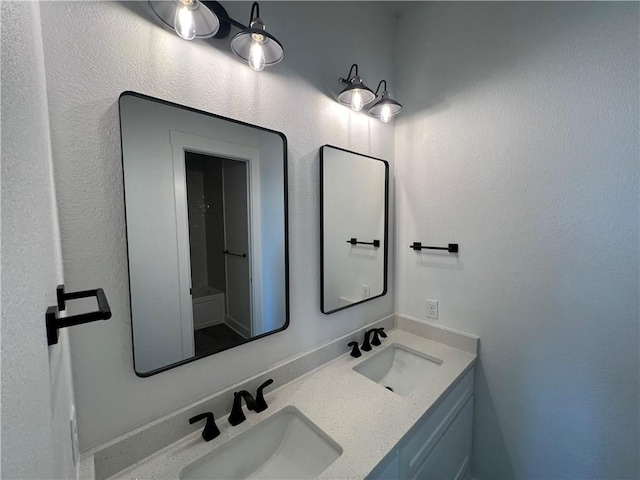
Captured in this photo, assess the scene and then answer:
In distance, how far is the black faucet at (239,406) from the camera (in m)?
0.91

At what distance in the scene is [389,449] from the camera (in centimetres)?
81

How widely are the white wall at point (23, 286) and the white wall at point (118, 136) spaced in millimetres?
308

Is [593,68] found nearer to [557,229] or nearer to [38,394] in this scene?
[557,229]

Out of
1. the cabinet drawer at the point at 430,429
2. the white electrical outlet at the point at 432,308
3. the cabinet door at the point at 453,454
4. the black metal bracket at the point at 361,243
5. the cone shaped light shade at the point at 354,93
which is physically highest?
the cone shaped light shade at the point at 354,93

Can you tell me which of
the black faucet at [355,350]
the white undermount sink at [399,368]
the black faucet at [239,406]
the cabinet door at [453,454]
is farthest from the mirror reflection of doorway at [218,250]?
the cabinet door at [453,454]

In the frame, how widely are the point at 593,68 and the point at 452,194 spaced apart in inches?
26.8

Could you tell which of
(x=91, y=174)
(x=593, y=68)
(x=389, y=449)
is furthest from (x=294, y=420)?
(x=593, y=68)

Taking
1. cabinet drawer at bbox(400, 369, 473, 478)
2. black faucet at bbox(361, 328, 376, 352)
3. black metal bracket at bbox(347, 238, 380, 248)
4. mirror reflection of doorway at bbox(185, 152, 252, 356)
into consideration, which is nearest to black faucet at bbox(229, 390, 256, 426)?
mirror reflection of doorway at bbox(185, 152, 252, 356)

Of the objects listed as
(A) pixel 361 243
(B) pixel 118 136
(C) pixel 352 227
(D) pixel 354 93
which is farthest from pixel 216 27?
(A) pixel 361 243

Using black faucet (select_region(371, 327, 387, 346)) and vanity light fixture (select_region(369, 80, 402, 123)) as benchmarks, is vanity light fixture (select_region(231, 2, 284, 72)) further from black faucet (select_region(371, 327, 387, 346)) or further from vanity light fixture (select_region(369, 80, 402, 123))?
black faucet (select_region(371, 327, 387, 346))

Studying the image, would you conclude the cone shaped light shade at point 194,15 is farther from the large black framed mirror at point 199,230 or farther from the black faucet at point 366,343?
the black faucet at point 366,343

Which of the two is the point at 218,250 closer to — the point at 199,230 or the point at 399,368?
the point at 199,230

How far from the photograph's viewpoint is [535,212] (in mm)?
1171

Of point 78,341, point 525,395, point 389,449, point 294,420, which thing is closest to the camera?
point 78,341
